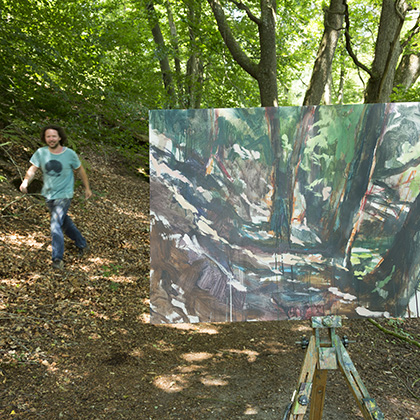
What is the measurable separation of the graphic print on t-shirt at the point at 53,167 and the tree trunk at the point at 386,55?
13.0 feet

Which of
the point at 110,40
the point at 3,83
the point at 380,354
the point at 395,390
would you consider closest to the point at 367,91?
the point at 380,354

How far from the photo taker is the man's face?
13.3ft

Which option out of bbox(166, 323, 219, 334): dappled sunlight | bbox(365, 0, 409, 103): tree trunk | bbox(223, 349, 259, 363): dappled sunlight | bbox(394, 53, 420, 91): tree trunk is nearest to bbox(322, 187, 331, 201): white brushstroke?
bbox(223, 349, 259, 363): dappled sunlight

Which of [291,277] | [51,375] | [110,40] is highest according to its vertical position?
[110,40]

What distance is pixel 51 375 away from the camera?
3.00 m

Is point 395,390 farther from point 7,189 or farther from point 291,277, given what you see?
point 7,189

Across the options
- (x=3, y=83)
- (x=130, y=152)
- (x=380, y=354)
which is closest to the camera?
(x=380, y=354)

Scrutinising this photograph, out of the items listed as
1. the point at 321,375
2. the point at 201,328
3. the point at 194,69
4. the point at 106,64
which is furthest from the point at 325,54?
the point at 194,69

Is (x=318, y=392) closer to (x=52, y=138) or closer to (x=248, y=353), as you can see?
(x=248, y=353)

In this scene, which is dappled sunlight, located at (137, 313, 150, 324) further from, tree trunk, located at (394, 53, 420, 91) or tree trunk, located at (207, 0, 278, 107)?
tree trunk, located at (394, 53, 420, 91)

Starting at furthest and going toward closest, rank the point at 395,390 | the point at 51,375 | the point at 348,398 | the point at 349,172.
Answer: the point at 395,390
the point at 348,398
the point at 51,375
the point at 349,172

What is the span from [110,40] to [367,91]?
412 centimetres

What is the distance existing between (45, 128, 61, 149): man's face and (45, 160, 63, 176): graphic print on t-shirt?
0.53ft

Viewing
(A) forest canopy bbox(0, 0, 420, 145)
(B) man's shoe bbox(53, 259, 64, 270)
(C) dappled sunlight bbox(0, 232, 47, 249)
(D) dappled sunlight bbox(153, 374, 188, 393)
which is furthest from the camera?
(A) forest canopy bbox(0, 0, 420, 145)
